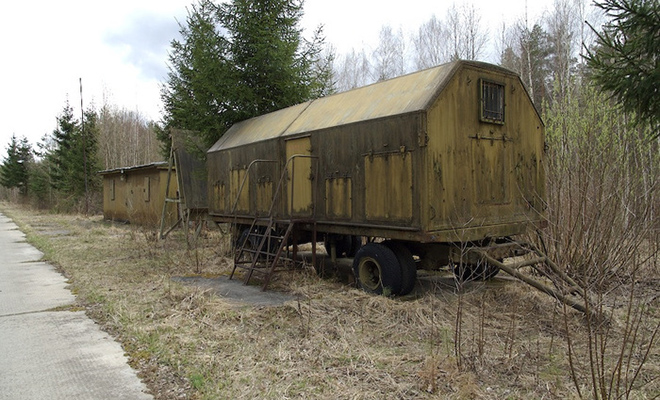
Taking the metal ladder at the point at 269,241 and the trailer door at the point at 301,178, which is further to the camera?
the trailer door at the point at 301,178

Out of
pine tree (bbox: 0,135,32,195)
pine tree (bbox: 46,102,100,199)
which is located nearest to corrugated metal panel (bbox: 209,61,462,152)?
pine tree (bbox: 46,102,100,199)

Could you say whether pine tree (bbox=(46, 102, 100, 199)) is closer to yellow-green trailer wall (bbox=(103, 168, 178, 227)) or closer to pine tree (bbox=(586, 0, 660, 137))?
yellow-green trailer wall (bbox=(103, 168, 178, 227))

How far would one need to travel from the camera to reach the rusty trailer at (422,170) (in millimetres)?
6473

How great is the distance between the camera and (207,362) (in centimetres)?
446

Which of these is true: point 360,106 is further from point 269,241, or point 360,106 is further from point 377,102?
point 269,241

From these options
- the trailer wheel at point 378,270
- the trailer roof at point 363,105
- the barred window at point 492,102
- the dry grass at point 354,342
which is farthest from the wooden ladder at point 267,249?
the barred window at point 492,102

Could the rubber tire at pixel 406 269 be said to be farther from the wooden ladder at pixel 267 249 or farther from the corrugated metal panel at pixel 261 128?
the corrugated metal panel at pixel 261 128

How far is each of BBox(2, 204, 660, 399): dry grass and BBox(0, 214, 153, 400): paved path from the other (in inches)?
8.2

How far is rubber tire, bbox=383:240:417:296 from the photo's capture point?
6.94 m

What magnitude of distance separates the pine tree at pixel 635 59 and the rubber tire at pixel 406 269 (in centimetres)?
370

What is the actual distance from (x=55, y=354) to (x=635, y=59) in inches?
327

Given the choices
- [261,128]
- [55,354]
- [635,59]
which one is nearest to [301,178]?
[261,128]

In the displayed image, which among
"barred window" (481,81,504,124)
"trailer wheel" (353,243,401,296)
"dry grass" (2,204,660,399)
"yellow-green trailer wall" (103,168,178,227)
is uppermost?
"barred window" (481,81,504,124)

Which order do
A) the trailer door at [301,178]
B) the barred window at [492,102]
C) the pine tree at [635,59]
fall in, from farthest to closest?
1. the trailer door at [301,178]
2. the barred window at [492,102]
3. the pine tree at [635,59]
